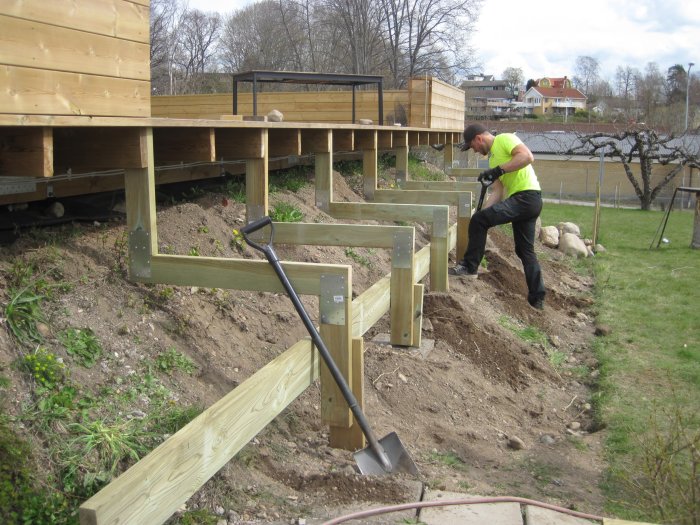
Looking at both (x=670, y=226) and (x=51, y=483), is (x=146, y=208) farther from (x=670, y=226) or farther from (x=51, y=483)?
(x=670, y=226)

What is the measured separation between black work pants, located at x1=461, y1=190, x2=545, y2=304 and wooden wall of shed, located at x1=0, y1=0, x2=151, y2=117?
4.48 metres

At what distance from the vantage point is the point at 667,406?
6.57m

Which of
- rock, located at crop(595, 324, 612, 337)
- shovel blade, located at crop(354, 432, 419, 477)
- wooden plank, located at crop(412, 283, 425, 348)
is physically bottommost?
rock, located at crop(595, 324, 612, 337)

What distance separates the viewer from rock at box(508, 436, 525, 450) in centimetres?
559

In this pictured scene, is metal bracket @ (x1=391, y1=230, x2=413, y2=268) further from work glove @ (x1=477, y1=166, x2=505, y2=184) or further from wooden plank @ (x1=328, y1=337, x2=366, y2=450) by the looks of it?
work glove @ (x1=477, y1=166, x2=505, y2=184)

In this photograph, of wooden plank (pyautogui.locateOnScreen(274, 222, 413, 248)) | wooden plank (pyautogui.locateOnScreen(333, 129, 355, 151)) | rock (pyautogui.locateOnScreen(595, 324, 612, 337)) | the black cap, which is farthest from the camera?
wooden plank (pyautogui.locateOnScreen(333, 129, 355, 151))

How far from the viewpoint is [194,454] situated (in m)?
3.23

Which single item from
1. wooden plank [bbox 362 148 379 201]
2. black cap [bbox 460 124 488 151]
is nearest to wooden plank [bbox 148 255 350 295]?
black cap [bbox 460 124 488 151]

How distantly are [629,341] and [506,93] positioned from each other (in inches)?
4079

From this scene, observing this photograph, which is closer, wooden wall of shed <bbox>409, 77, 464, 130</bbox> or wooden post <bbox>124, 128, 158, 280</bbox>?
wooden post <bbox>124, 128, 158, 280</bbox>

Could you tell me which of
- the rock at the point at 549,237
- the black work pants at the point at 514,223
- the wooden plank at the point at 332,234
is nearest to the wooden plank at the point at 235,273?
the wooden plank at the point at 332,234

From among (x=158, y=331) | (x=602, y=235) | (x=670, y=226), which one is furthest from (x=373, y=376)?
(x=670, y=226)

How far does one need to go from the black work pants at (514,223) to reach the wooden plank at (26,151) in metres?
5.17

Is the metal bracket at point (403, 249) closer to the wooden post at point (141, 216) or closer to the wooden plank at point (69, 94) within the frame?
the wooden post at point (141, 216)
